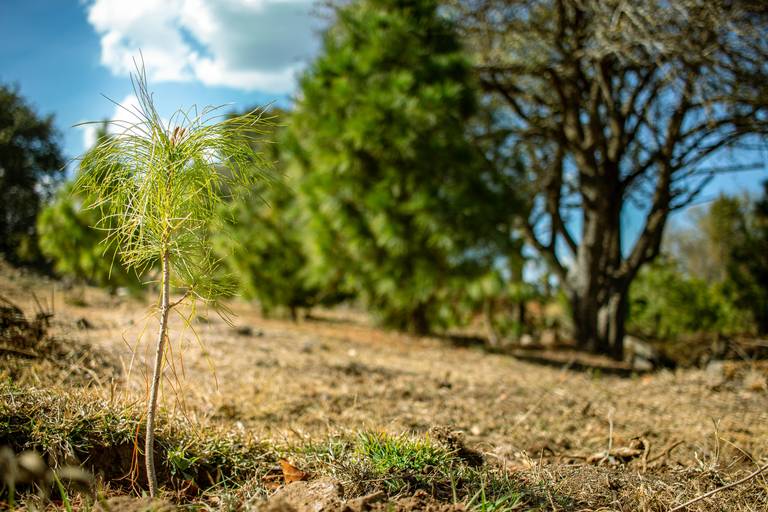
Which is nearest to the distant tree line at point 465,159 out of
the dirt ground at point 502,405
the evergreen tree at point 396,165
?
the evergreen tree at point 396,165

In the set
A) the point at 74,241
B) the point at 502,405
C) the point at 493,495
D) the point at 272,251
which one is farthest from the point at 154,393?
the point at 74,241

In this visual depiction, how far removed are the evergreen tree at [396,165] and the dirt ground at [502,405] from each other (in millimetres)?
1538

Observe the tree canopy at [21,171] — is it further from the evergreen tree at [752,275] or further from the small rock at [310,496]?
the evergreen tree at [752,275]

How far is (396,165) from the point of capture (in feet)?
23.7

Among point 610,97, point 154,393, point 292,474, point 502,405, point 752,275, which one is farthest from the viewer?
point 752,275

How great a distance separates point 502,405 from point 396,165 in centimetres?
429

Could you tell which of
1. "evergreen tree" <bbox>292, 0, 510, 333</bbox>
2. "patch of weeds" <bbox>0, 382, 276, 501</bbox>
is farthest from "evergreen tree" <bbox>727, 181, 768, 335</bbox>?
"patch of weeds" <bbox>0, 382, 276, 501</bbox>

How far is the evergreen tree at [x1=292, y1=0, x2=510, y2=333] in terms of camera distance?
691cm

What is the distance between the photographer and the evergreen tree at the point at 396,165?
6.91 m

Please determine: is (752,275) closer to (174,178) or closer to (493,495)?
(493,495)

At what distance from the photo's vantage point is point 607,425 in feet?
10.4

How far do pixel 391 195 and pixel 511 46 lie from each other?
236 cm

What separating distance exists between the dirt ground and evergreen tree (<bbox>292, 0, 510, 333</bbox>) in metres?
1.54

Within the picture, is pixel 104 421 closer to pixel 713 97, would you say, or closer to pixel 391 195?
pixel 391 195
